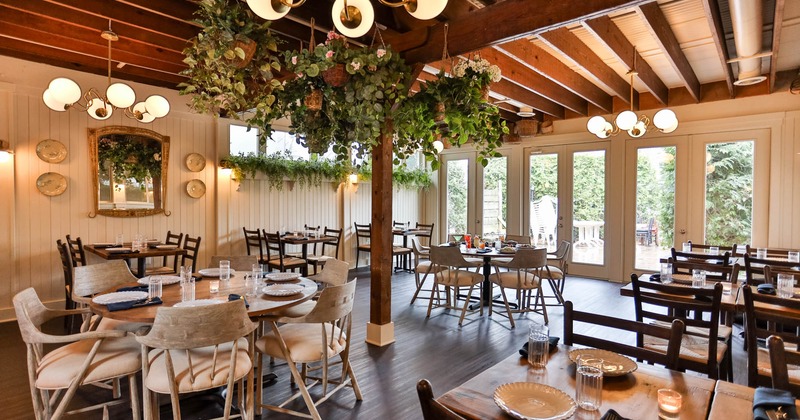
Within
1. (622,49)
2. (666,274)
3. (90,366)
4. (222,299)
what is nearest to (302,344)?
(222,299)

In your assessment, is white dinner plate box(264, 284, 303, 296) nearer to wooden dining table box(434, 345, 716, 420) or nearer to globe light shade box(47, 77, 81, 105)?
wooden dining table box(434, 345, 716, 420)

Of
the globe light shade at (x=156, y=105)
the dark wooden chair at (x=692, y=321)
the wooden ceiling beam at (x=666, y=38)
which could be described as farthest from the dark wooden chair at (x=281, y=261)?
the wooden ceiling beam at (x=666, y=38)

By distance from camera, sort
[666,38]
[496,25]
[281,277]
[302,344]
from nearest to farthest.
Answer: [302,344], [496,25], [281,277], [666,38]

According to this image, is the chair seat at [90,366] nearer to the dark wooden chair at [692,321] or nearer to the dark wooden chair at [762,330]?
the dark wooden chair at [692,321]

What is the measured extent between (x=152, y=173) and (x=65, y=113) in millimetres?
1172

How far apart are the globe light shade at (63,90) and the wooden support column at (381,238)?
2.78m

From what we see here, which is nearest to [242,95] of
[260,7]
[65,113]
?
[260,7]

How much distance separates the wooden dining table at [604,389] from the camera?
4.21 feet

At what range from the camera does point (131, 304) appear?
7.69ft

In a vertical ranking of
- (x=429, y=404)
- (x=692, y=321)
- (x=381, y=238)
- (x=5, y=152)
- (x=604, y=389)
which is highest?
(x=5, y=152)

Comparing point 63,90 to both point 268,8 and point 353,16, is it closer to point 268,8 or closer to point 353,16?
point 268,8

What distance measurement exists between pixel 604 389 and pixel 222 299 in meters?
2.11

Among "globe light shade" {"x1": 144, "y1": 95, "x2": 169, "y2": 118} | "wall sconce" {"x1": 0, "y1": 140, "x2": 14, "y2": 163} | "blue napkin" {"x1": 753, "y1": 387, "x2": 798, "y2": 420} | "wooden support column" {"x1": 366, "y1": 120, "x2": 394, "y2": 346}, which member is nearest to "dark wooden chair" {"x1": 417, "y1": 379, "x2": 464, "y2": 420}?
"blue napkin" {"x1": 753, "y1": 387, "x2": 798, "y2": 420}

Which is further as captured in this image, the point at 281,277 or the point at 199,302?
the point at 281,277
